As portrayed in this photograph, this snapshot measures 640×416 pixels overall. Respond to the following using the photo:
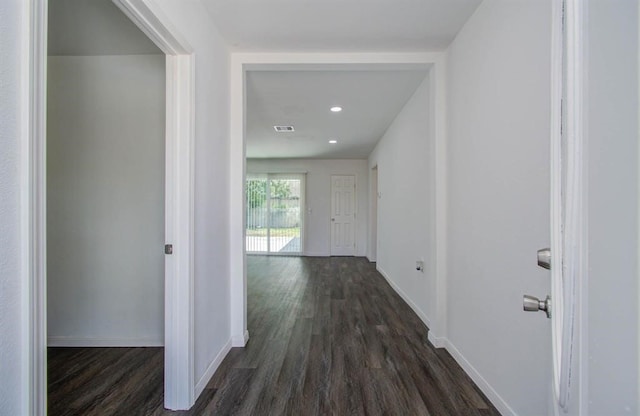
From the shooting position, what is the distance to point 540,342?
1.27m

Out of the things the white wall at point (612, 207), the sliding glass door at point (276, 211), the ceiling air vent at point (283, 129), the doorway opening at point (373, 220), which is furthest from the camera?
the sliding glass door at point (276, 211)

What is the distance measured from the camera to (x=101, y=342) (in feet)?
7.67

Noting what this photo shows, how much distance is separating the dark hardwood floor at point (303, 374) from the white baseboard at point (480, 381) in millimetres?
36

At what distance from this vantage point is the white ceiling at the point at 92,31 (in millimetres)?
1701

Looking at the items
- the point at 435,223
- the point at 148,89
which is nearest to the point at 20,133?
the point at 148,89

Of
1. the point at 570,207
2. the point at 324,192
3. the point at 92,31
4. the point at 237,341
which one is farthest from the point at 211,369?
the point at 324,192

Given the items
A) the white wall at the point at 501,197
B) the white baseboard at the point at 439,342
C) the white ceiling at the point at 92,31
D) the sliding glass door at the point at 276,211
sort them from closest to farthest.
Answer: the white wall at the point at 501,197
the white ceiling at the point at 92,31
the white baseboard at the point at 439,342
the sliding glass door at the point at 276,211

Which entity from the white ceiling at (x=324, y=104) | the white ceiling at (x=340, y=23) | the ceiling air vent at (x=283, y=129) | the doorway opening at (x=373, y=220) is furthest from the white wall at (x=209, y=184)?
the doorway opening at (x=373, y=220)

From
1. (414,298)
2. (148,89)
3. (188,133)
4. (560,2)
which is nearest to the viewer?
(560,2)

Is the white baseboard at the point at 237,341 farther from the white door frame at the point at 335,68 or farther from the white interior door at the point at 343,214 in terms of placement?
the white interior door at the point at 343,214

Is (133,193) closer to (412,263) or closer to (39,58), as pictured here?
(39,58)

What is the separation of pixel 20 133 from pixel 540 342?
2.09m

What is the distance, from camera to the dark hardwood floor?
1617mm

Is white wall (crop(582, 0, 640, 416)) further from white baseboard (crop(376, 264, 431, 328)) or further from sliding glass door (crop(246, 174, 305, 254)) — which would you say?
sliding glass door (crop(246, 174, 305, 254))
